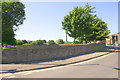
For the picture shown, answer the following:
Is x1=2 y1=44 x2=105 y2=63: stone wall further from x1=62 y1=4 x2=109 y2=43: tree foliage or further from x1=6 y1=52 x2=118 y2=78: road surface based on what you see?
x1=62 y1=4 x2=109 y2=43: tree foliage

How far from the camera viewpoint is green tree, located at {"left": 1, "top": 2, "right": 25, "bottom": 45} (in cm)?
1353

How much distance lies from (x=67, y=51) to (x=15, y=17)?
8833 mm

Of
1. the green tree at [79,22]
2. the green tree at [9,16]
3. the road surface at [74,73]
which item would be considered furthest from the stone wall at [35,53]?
the green tree at [79,22]

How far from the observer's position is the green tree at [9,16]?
44.4 feet

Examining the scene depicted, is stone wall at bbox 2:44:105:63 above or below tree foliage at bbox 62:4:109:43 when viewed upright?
below

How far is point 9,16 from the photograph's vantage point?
45.5ft

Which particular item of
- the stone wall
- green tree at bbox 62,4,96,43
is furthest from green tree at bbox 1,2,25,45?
green tree at bbox 62,4,96,43

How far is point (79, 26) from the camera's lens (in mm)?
26672

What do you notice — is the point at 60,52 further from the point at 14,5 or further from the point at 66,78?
the point at 66,78

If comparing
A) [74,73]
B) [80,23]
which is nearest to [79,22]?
[80,23]

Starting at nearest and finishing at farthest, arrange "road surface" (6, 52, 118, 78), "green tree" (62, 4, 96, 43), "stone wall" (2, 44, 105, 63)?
"road surface" (6, 52, 118, 78) < "stone wall" (2, 44, 105, 63) < "green tree" (62, 4, 96, 43)

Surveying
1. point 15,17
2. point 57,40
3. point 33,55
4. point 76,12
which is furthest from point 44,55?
point 57,40

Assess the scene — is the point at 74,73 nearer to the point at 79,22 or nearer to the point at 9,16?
the point at 9,16

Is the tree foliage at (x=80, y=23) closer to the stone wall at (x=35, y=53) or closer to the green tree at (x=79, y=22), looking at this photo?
the green tree at (x=79, y=22)
